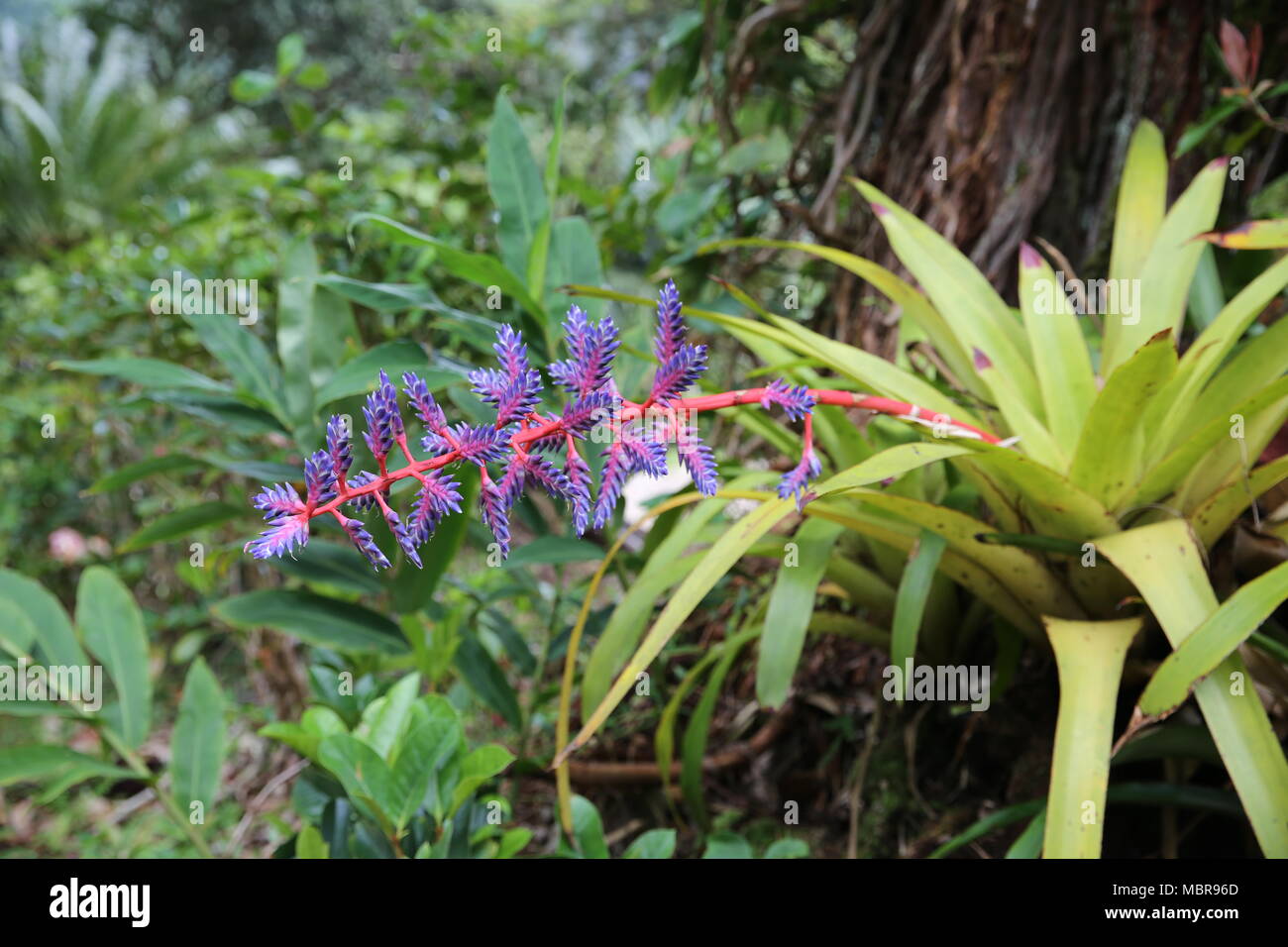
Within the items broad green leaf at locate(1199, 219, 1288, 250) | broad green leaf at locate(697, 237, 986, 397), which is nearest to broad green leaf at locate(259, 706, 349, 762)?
broad green leaf at locate(697, 237, 986, 397)

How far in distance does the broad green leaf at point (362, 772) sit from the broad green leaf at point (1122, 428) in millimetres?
726

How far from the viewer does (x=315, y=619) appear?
42.4 inches

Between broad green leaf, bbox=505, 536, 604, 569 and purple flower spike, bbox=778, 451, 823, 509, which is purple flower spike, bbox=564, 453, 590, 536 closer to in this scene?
purple flower spike, bbox=778, 451, 823, 509

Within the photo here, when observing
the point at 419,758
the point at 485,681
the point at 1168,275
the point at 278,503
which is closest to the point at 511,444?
the point at 278,503

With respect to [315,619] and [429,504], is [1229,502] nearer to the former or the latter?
[429,504]

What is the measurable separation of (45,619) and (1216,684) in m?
1.23

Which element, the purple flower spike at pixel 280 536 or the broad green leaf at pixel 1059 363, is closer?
the purple flower spike at pixel 280 536

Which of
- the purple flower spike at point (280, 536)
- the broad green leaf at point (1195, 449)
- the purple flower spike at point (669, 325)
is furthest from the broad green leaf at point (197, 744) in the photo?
the broad green leaf at point (1195, 449)

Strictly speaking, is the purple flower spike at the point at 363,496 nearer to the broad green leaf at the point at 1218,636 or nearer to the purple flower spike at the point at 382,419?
the purple flower spike at the point at 382,419

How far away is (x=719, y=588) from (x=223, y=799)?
59.6 inches

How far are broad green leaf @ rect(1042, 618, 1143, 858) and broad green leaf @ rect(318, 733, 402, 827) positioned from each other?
0.56 meters

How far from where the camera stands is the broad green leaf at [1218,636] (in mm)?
685

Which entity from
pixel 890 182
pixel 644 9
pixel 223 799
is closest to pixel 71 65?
pixel 644 9

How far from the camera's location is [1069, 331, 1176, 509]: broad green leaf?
2.51 feet
